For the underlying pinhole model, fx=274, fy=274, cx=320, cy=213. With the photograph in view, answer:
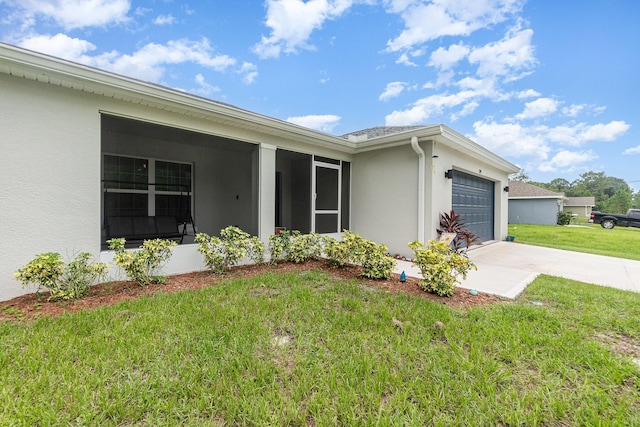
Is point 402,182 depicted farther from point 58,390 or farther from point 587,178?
point 587,178

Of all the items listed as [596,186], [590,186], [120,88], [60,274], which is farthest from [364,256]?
[596,186]

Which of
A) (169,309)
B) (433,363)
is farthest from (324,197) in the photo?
(433,363)

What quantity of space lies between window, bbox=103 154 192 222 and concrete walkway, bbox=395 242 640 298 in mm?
6480

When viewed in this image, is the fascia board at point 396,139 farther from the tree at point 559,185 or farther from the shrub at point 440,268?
the tree at point 559,185

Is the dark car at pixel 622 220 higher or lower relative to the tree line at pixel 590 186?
lower

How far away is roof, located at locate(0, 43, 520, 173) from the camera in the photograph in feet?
11.4

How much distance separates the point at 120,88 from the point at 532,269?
877 centimetres

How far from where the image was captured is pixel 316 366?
226cm

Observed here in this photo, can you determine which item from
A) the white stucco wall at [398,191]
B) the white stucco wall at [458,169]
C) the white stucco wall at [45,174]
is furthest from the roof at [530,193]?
the white stucco wall at [45,174]

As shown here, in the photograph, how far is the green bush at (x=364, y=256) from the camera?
4.91 m

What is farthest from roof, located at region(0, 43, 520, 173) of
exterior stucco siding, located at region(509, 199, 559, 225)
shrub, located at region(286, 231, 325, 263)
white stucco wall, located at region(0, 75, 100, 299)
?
exterior stucco siding, located at region(509, 199, 559, 225)

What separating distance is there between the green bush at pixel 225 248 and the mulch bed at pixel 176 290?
0.67ft

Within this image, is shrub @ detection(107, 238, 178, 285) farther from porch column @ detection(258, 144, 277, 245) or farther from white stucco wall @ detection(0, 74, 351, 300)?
porch column @ detection(258, 144, 277, 245)

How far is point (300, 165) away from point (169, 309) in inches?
280
